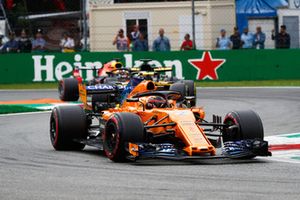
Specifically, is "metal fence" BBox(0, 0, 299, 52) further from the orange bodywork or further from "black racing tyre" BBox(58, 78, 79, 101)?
the orange bodywork

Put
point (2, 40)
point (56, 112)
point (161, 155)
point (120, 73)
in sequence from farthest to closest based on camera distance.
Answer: point (2, 40)
point (120, 73)
point (56, 112)
point (161, 155)

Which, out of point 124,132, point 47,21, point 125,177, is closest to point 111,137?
point 124,132

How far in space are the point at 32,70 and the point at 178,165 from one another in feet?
63.6

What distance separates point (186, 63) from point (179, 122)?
18.2m

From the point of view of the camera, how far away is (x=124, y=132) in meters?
12.2

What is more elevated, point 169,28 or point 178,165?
point 169,28

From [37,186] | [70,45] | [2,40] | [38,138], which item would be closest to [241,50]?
[70,45]

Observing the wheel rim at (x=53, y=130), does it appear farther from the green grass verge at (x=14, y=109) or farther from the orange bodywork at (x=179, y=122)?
the green grass verge at (x=14, y=109)

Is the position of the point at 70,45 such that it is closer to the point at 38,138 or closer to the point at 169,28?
the point at 169,28

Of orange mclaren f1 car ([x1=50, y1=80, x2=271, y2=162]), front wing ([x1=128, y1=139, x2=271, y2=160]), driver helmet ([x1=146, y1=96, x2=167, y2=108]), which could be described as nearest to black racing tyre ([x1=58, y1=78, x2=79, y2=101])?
orange mclaren f1 car ([x1=50, y1=80, x2=271, y2=162])

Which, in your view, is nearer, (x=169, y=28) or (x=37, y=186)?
(x=37, y=186)

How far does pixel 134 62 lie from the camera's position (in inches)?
1202

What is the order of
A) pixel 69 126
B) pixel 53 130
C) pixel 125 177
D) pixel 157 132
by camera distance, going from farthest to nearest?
pixel 53 130 < pixel 69 126 < pixel 157 132 < pixel 125 177

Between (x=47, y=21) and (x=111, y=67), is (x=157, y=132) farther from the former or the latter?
(x=47, y=21)
